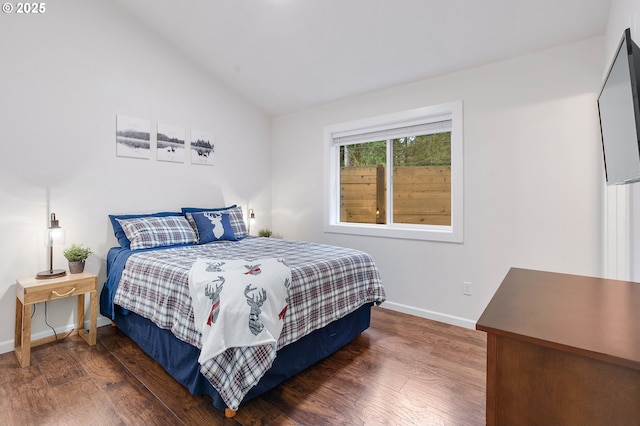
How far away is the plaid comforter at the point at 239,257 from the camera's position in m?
1.48

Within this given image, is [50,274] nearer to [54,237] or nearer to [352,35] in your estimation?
[54,237]

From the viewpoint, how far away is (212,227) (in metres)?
3.24

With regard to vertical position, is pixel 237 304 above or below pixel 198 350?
above

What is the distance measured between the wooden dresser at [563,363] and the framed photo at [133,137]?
3.28 m

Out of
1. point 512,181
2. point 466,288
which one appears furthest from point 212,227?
point 512,181

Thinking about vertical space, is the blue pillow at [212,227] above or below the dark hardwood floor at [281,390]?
above

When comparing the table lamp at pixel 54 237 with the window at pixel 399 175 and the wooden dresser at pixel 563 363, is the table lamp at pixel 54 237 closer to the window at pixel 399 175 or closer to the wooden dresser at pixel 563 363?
the window at pixel 399 175

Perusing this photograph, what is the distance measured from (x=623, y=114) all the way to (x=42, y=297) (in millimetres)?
3420

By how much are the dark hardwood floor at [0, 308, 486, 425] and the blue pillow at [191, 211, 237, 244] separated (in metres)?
1.11

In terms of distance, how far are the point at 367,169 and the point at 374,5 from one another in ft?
5.69

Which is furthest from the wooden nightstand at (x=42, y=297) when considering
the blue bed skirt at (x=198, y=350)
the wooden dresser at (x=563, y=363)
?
the wooden dresser at (x=563, y=363)

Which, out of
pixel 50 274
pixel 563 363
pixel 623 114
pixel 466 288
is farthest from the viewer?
pixel 466 288

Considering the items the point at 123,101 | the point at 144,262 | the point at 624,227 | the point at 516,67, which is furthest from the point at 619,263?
the point at 123,101

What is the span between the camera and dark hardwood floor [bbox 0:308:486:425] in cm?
162
